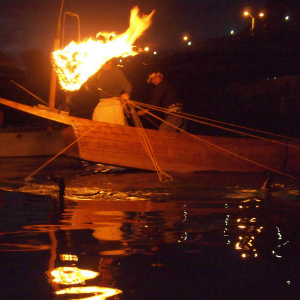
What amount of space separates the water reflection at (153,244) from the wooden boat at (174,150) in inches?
103

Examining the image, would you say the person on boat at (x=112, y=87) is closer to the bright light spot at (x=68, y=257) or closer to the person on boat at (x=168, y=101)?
the person on boat at (x=168, y=101)

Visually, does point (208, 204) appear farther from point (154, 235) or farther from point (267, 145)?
point (267, 145)

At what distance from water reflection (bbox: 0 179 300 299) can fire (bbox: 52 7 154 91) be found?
2988 millimetres

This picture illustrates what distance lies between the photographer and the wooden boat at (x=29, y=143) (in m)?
16.2

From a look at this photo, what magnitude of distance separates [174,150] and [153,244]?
237 inches

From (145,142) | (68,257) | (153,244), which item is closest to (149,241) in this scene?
(153,244)

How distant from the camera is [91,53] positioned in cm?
1168

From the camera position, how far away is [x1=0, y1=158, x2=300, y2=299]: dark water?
5.04 m

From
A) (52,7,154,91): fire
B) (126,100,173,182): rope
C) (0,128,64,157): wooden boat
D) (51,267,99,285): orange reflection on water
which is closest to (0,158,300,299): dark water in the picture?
(51,267,99,285): orange reflection on water

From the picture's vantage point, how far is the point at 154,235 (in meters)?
6.80

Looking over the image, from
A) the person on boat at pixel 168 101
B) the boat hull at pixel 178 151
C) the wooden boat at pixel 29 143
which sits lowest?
the boat hull at pixel 178 151

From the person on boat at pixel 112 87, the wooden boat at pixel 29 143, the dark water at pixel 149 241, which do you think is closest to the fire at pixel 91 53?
the person on boat at pixel 112 87

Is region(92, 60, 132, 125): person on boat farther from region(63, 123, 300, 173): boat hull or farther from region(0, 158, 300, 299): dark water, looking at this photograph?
region(0, 158, 300, 299): dark water

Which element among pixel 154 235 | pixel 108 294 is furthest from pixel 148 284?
pixel 154 235
